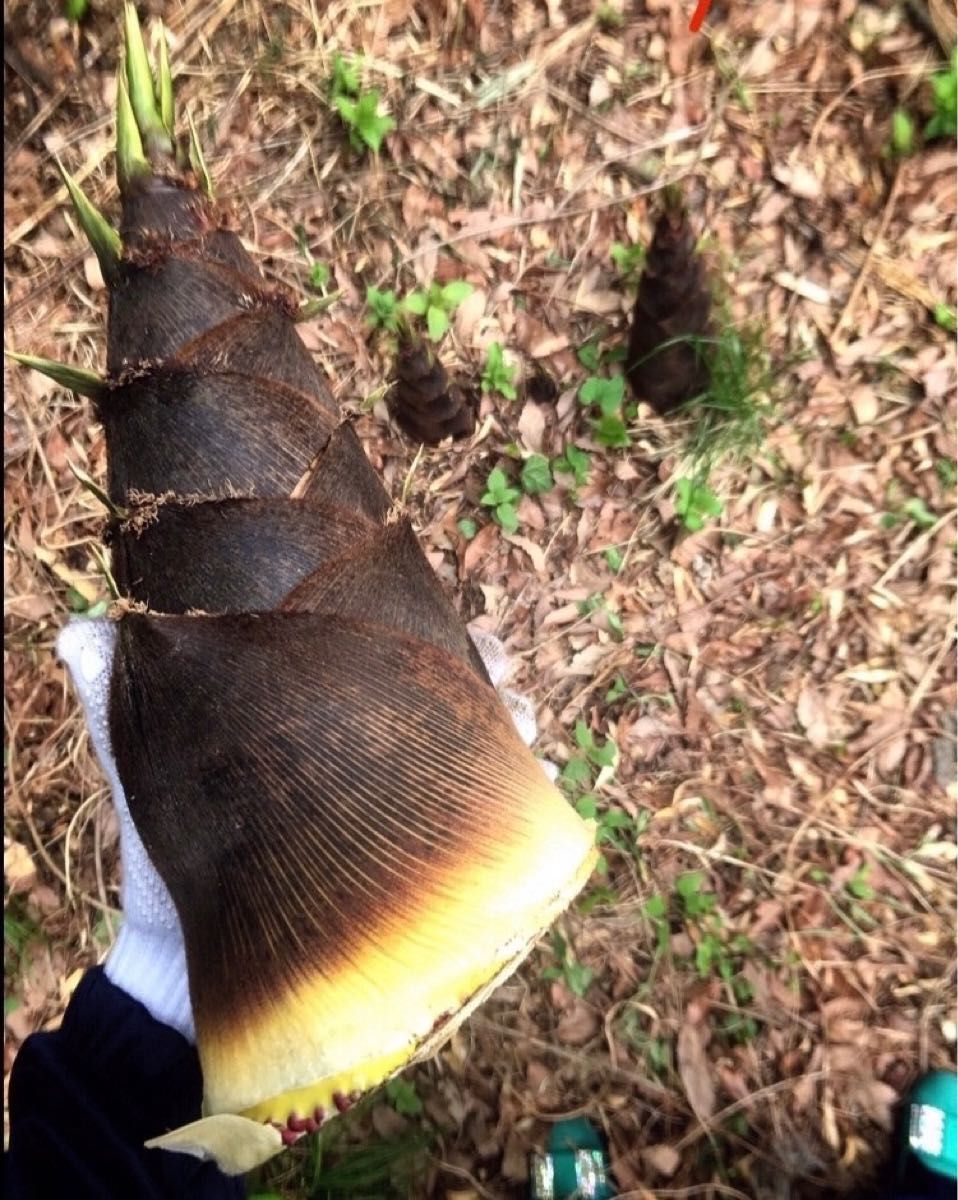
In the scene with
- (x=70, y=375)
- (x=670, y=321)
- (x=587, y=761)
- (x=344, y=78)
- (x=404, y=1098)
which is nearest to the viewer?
(x=70, y=375)

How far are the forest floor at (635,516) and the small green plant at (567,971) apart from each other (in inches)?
0.5

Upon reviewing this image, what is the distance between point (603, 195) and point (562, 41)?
1.54 ft

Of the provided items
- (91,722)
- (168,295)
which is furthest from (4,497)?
(168,295)

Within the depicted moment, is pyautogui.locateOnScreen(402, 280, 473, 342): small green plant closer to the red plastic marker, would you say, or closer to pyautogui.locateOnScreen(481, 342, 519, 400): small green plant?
pyautogui.locateOnScreen(481, 342, 519, 400): small green plant

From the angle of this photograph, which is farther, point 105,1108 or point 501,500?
point 501,500

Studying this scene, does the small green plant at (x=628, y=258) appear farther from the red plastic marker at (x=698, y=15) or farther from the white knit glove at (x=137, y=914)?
the white knit glove at (x=137, y=914)

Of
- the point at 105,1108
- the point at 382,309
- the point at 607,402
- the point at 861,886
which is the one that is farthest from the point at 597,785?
the point at 382,309

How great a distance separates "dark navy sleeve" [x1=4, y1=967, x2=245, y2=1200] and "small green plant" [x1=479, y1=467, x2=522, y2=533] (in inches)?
57.8

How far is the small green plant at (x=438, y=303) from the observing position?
8.12ft

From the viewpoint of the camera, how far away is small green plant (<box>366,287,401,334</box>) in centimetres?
248

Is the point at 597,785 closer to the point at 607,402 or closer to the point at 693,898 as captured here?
the point at 693,898

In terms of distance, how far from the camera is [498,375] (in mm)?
2438

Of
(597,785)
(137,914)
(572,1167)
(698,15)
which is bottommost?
(572,1167)

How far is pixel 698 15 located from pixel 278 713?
7.25 ft
